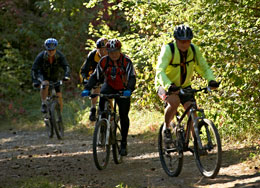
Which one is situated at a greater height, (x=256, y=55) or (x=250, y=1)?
(x=250, y=1)

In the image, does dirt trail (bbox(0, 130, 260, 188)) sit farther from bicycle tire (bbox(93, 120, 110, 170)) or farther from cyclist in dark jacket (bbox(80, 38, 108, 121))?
cyclist in dark jacket (bbox(80, 38, 108, 121))

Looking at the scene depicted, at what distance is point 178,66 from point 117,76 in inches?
64.8

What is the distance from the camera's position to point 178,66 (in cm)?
689

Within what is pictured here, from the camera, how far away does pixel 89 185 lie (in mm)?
7047

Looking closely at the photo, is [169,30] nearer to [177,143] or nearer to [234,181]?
[177,143]

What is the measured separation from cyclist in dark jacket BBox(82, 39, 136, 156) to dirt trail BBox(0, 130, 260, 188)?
699mm

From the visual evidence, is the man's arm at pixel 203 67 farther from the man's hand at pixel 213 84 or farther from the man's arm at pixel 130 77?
the man's arm at pixel 130 77

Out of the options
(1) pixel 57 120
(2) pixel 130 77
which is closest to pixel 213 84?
(2) pixel 130 77

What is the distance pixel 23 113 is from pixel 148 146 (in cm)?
821

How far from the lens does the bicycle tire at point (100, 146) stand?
766 cm

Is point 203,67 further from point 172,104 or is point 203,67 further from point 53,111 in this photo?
point 53,111

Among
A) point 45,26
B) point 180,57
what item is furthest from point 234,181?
point 45,26

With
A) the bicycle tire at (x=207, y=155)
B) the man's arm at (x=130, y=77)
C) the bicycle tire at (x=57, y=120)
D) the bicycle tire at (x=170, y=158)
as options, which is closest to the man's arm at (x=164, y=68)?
the bicycle tire at (x=207, y=155)

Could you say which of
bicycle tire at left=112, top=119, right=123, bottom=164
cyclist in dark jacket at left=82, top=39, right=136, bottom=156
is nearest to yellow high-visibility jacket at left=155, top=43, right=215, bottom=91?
cyclist in dark jacket at left=82, top=39, right=136, bottom=156
